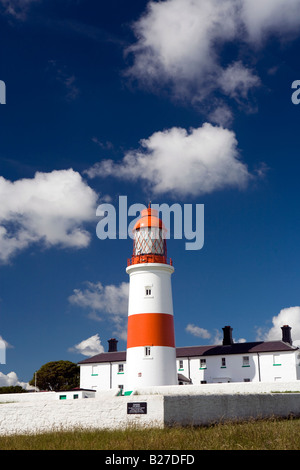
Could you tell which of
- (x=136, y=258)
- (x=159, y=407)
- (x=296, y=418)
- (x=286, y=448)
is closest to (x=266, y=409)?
(x=296, y=418)

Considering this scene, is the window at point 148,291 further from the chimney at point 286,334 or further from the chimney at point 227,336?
the chimney at point 286,334

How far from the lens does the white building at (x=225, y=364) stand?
140 ft

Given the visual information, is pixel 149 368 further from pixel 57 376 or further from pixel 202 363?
pixel 57 376

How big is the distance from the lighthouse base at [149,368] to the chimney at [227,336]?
1293 centimetres

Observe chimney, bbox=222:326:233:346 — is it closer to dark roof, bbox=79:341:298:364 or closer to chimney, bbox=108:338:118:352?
dark roof, bbox=79:341:298:364

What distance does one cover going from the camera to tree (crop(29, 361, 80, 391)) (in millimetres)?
66812


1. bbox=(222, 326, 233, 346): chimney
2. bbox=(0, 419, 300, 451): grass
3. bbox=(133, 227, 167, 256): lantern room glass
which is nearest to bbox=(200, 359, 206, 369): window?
bbox=(222, 326, 233, 346): chimney

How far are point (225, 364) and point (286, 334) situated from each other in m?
6.12

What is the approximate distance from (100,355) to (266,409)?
2896 centimetres

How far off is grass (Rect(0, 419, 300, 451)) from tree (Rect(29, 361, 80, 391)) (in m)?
49.0

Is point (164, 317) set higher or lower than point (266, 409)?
higher
